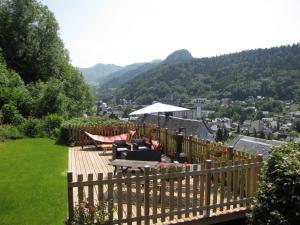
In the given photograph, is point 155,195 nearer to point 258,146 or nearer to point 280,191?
point 280,191

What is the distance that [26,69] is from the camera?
36938 millimetres

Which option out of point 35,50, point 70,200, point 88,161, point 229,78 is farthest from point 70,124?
point 229,78

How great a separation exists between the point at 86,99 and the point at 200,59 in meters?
104

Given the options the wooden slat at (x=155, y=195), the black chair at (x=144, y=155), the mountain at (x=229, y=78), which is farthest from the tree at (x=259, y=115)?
the wooden slat at (x=155, y=195)

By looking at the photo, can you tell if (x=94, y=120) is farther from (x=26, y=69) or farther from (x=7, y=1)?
(x=7, y=1)

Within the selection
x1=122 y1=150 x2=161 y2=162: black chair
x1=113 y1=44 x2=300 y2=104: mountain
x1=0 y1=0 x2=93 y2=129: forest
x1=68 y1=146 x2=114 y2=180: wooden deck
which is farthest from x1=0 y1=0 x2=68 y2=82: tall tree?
x1=113 y1=44 x2=300 y2=104: mountain

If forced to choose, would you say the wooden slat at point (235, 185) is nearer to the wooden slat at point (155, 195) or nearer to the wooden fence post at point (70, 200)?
the wooden slat at point (155, 195)

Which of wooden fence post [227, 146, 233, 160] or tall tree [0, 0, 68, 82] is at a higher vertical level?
tall tree [0, 0, 68, 82]

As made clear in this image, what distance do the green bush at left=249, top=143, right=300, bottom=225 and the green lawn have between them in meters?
3.54

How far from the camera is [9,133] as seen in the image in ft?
56.1

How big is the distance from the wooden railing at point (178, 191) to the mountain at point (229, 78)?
10570cm

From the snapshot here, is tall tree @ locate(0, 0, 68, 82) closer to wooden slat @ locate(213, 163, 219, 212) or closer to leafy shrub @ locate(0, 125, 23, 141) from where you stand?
leafy shrub @ locate(0, 125, 23, 141)

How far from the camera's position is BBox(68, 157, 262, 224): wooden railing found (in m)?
5.78

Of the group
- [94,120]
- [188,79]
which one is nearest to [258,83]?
[188,79]
